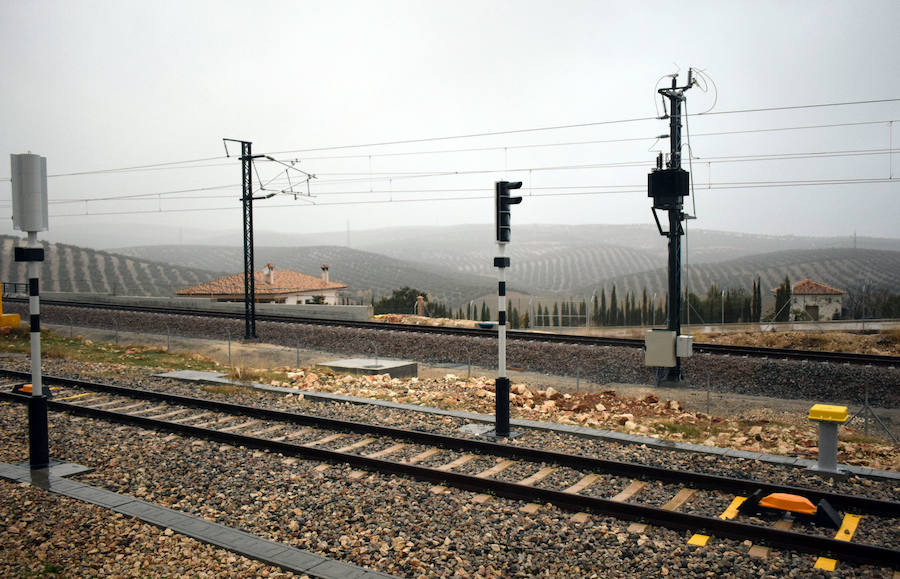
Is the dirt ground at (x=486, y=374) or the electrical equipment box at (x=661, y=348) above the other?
the electrical equipment box at (x=661, y=348)

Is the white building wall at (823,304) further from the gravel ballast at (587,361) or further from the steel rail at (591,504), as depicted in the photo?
the steel rail at (591,504)

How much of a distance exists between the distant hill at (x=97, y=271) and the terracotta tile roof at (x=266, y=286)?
40.0 metres

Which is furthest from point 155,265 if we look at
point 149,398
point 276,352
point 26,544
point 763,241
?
point 763,241

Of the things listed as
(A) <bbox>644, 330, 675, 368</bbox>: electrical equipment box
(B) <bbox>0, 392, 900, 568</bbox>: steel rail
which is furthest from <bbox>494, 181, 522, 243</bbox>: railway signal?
(A) <bbox>644, 330, 675, 368</bbox>: electrical equipment box

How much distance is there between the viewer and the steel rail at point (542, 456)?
838 cm

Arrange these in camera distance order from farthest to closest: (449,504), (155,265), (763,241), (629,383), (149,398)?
(763,241) < (155,265) < (629,383) < (149,398) < (449,504)

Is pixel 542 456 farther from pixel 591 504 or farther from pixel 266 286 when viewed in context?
pixel 266 286

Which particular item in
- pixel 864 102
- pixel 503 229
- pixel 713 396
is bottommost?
pixel 713 396

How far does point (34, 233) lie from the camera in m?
10.1

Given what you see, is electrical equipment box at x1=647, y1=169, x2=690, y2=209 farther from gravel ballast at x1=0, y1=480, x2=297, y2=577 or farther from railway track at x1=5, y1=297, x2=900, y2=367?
gravel ballast at x1=0, y1=480, x2=297, y2=577

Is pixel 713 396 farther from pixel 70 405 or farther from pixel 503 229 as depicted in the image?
pixel 70 405

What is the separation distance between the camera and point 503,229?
41.0ft

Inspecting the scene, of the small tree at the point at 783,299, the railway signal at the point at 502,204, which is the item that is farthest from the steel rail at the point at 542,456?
the small tree at the point at 783,299

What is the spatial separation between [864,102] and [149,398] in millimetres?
22350
